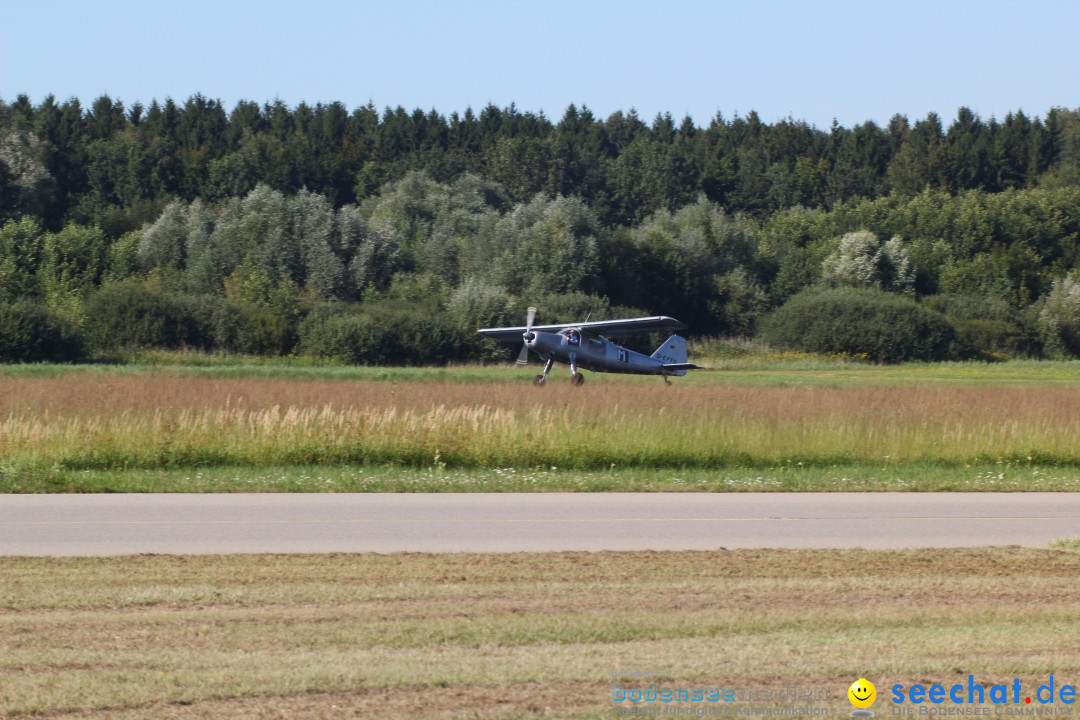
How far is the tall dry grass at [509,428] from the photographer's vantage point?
19641 mm

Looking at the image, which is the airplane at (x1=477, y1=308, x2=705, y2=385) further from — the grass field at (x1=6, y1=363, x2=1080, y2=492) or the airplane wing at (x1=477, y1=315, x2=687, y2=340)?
the grass field at (x1=6, y1=363, x2=1080, y2=492)

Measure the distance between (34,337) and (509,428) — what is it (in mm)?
36788

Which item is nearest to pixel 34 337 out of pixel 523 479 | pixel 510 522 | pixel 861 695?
pixel 523 479

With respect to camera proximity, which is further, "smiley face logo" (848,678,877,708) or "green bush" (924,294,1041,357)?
"green bush" (924,294,1041,357)

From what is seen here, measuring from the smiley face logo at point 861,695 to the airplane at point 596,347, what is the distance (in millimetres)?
34404

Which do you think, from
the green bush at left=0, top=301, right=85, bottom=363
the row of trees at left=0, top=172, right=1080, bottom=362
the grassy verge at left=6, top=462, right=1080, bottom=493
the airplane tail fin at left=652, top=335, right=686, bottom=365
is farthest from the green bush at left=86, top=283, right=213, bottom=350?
the grassy verge at left=6, top=462, right=1080, bottom=493

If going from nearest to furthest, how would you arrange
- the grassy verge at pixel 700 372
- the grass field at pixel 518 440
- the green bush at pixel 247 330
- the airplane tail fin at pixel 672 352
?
the grass field at pixel 518 440 < the grassy verge at pixel 700 372 < the airplane tail fin at pixel 672 352 < the green bush at pixel 247 330

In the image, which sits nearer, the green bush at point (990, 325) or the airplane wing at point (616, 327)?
the airplane wing at point (616, 327)

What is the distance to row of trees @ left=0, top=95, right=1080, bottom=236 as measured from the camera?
11556 cm

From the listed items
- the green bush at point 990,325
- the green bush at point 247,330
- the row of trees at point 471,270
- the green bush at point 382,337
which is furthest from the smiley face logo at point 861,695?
the green bush at point 990,325

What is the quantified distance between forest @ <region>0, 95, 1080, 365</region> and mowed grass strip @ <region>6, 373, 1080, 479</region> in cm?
3232

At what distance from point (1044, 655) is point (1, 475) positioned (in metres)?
13.5

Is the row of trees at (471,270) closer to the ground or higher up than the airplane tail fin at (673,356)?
higher up

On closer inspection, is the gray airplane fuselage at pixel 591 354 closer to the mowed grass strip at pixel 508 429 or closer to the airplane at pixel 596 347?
the airplane at pixel 596 347
